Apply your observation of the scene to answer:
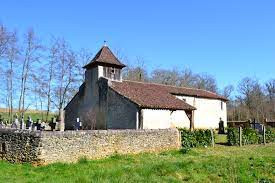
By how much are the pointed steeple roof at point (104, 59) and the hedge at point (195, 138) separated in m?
13.0

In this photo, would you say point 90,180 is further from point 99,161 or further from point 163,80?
point 163,80

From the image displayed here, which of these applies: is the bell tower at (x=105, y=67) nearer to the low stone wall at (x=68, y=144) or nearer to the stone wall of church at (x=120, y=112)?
the stone wall of church at (x=120, y=112)

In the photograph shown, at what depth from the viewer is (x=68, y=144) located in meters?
16.4

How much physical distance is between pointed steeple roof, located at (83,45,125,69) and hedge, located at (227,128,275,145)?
1370 cm

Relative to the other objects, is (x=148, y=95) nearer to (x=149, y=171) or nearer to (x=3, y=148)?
(x=3, y=148)

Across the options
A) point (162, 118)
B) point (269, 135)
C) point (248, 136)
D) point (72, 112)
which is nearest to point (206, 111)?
point (269, 135)

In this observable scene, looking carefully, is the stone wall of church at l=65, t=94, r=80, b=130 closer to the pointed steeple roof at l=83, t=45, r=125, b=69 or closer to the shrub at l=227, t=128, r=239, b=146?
the pointed steeple roof at l=83, t=45, r=125, b=69

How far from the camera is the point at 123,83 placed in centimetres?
3284

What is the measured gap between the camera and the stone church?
92.5ft

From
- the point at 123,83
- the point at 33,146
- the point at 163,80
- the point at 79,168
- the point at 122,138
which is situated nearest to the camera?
the point at 79,168

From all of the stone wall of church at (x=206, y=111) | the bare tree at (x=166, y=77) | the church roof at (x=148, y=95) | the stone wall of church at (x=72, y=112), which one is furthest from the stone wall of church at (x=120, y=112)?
the bare tree at (x=166, y=77)

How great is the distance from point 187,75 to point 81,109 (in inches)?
1742

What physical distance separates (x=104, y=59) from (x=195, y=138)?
14.0m

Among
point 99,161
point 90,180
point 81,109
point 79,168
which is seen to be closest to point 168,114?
point 81,109
